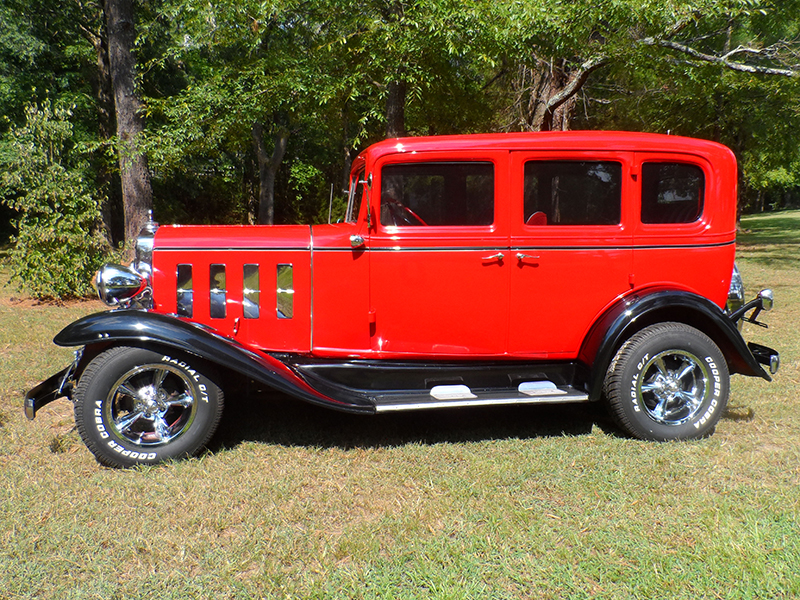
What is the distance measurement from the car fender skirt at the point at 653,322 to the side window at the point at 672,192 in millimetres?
555

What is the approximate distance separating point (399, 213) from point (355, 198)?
0.51 meters

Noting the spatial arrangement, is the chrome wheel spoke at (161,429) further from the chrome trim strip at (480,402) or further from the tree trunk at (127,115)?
the tree trunk at (127,115)

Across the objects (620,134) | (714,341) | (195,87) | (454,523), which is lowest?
(454,523)

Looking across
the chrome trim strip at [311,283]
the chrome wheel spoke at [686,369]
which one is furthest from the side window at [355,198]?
the chrome wheel spoke at [686,369]

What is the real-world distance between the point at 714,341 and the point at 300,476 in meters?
2.95

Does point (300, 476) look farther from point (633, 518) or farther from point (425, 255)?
point (633, 518)

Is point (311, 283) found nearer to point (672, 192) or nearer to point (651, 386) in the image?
point (651, 386)

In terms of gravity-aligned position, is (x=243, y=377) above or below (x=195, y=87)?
below

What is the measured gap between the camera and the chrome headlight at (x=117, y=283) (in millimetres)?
3965

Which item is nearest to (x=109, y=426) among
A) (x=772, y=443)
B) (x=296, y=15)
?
(x=772, y=443)

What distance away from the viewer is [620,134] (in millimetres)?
4145

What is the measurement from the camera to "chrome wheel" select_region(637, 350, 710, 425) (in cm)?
402

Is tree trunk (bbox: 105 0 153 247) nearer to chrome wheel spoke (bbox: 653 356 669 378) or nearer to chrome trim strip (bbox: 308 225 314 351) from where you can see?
chrome trim strip (bbox: 308 225 314 351)

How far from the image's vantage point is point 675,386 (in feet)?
13.3
